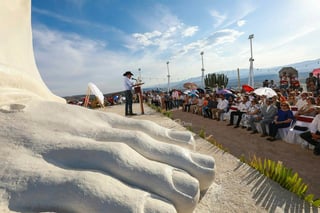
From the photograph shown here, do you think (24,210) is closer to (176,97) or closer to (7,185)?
(7,185)

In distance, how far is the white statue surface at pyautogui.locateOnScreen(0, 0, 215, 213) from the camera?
5.11 feet

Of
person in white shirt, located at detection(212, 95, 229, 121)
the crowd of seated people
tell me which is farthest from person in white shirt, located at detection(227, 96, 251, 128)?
person in white shirt, located at detection(212, 95, 229, 121)

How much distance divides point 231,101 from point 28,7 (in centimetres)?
870

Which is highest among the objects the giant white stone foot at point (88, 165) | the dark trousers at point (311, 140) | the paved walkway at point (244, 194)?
the giant white stone foot at point (88, 165)

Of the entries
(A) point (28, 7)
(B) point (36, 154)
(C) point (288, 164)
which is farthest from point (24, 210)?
(C) point (288, 164)

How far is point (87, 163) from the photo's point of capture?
1.78 m

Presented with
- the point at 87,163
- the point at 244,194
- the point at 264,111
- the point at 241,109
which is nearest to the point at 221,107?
the point at 241,109

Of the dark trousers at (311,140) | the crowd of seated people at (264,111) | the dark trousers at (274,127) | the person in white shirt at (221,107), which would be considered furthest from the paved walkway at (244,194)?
the person in white shirt at (221,107)

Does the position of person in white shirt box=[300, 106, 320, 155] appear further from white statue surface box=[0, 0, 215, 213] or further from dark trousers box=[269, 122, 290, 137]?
white statue surface box=[0, 0, 215, 213]

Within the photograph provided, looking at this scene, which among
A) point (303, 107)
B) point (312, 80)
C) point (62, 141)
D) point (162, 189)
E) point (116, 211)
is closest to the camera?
point (116, 211)

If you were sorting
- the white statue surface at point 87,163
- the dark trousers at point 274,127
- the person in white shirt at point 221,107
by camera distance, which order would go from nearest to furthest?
the white statue surface at point 87,163
the dark trousers at point 274,127
the person in white shirt at point 221,107

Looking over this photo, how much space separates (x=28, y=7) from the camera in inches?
160

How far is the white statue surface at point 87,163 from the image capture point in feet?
5.11

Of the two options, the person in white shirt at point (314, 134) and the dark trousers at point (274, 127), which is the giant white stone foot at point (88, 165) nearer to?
the person in white shirt at point (314, 134)
